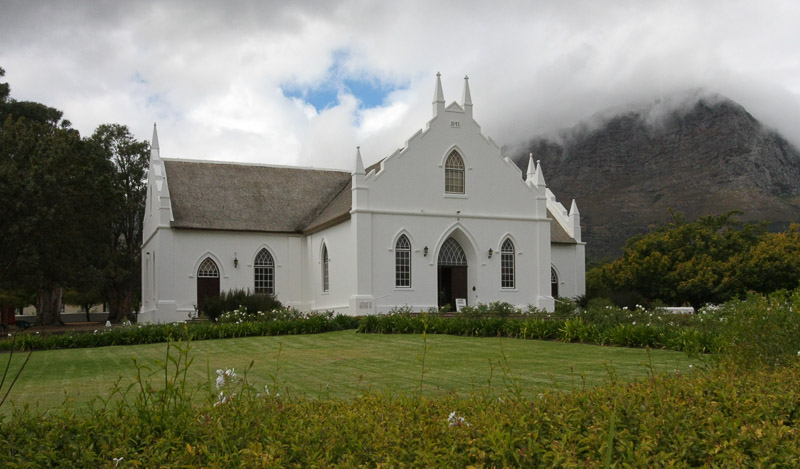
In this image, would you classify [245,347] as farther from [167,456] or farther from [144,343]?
[167,456]

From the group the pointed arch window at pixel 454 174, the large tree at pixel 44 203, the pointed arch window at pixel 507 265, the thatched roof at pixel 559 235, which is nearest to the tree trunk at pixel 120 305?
the large tree at pixel 44 203

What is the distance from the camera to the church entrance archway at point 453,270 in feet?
112

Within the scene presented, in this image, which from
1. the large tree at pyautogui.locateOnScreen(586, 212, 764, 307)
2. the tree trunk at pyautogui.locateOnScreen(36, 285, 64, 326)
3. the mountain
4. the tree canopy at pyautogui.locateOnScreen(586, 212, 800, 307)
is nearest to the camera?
the tree canopy at pyautogui.locateOnScreen(586, 212, 800, 307)

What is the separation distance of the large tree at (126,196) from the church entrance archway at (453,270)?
2610 cm

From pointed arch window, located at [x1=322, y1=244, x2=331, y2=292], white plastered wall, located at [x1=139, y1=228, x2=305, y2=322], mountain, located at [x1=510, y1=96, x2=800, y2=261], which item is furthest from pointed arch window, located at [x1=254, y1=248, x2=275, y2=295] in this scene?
mountain, located at [x1=510, y1=96, x2=800, y2=261]

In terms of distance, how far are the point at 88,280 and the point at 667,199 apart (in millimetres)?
63069

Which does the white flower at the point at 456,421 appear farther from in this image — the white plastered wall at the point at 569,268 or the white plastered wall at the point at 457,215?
the white plastered wall at the point at 569,268

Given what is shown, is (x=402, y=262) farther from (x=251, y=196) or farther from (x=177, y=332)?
(x=177, y=332)

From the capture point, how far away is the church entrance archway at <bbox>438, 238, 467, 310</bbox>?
112 feet

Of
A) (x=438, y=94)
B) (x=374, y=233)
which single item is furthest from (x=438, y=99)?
(x=374, y=233)

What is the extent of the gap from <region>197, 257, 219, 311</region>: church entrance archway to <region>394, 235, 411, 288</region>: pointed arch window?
9.32 meters

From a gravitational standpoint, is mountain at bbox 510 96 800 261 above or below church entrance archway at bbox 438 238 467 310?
above

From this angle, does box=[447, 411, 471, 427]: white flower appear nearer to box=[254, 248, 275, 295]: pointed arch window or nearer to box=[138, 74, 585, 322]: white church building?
box=[138, 74, 585, 322]: white church building

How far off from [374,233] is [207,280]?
9365mm
